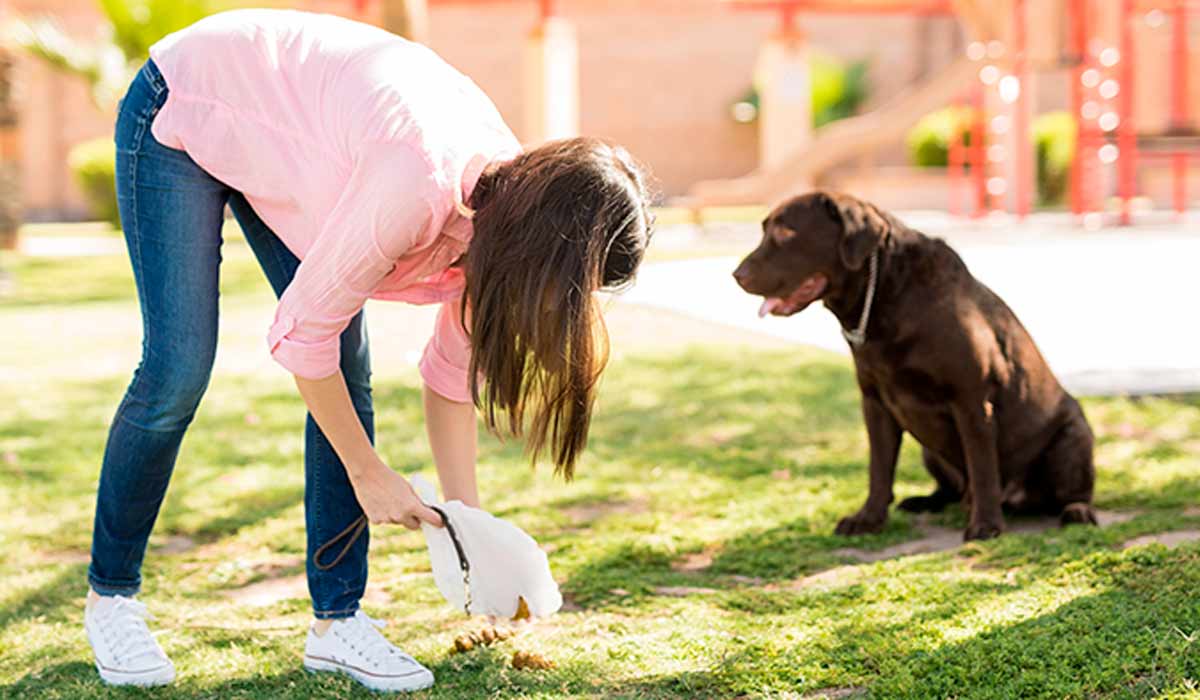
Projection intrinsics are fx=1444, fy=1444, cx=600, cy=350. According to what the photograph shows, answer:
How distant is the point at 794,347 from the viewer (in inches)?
305

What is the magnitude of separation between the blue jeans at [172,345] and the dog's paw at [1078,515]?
2.16 m

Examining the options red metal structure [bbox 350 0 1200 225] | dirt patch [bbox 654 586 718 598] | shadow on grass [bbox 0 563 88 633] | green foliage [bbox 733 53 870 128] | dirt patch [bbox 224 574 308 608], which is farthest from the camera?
green foliage [bbox 733 53 870 128]

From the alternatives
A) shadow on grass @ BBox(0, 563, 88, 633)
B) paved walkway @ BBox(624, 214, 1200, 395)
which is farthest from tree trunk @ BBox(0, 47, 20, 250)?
shadow on grass @ BBox(0, 563, 88, 633)

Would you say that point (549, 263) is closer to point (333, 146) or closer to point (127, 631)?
point (333, 146)

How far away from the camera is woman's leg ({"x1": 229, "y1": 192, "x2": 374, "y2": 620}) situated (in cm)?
286

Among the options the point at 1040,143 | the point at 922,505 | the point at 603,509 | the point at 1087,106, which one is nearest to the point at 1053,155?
the point at 1040,143

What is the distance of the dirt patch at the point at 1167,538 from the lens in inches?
145

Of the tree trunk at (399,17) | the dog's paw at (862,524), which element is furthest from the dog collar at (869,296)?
the tree trunk at (399,17)

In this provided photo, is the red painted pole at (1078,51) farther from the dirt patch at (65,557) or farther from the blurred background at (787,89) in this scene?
the dirt patch at (65,557)

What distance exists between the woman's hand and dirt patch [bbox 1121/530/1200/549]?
1956mm

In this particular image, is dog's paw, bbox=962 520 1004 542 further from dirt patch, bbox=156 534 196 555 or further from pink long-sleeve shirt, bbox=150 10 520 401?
dirt patch, bbox=156 534 196 555

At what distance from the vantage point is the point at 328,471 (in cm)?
287

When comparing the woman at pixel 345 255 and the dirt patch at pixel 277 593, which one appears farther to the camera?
the dirt patch at pixel 277 593

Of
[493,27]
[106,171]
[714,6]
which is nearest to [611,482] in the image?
[714,6]
